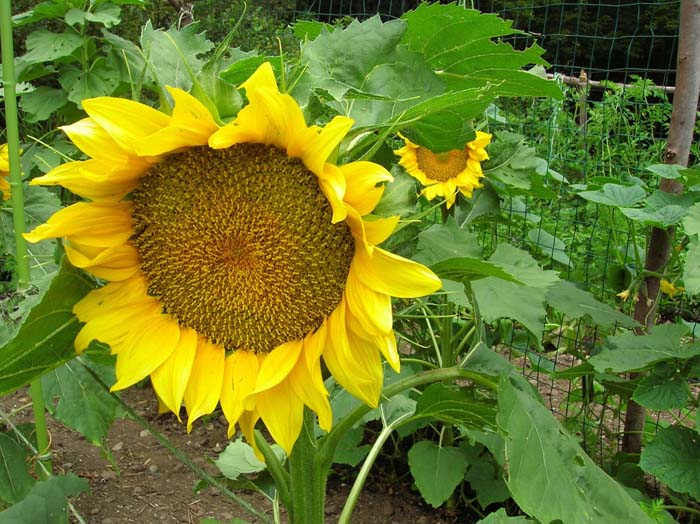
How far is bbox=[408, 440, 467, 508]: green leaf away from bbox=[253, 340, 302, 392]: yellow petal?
114cm

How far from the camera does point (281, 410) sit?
73 cm

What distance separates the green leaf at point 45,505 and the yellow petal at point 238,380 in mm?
435

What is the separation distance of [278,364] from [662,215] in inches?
39.3

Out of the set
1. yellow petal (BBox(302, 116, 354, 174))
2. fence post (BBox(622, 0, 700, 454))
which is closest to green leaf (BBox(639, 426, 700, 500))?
fence post (BBox(622, 0, 700, 454))

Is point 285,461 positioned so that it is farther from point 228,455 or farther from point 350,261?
point 350,261

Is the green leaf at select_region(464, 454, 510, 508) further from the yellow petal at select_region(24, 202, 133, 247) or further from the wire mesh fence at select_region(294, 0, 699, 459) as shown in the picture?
the yellow petal at select_region(24, 202, 133, 247)

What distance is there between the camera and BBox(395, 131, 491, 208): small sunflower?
78.6 inches

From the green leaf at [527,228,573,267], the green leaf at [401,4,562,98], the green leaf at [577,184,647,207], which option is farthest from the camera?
the green leaf at [527,228,573,267]

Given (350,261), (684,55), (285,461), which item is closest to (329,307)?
(350,261)

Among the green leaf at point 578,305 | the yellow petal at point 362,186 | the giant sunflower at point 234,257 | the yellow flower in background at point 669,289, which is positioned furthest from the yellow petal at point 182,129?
the yellow flower in background at point 669,289

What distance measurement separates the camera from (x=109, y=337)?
2.40 feet

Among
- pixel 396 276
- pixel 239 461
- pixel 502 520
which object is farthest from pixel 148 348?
pixel 239 461

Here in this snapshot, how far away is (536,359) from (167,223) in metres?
1.66

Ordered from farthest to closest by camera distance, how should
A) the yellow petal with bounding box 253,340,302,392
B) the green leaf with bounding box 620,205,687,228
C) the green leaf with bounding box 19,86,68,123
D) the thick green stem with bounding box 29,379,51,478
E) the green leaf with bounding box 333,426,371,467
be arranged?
1. the green leaf with bounding box 19,86,68,123
2. the green leaf with bounding box 333,426,371,467
3. the green leaf with bounding box 620,205,687,228
4. the thick green stem with bounding box 29,379,51,478
5. the yellow petal with bounding box 253,340,302,392
